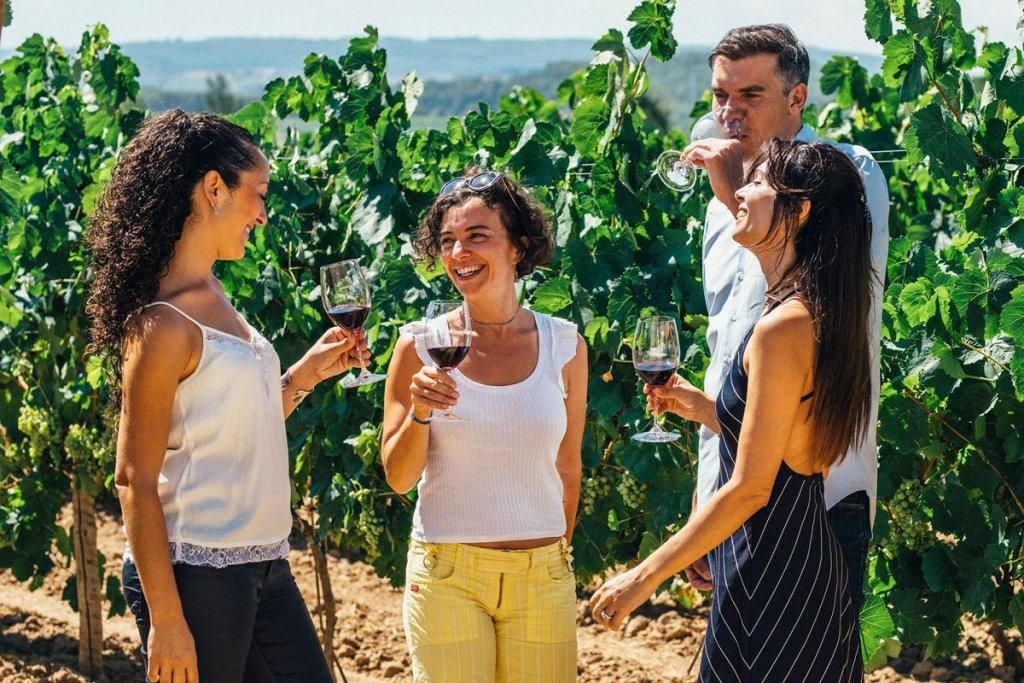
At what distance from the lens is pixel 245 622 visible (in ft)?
8.73

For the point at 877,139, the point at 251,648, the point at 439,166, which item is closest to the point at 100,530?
the point at 439,166

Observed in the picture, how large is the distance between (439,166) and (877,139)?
265 cm

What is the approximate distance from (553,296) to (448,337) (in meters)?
1.37

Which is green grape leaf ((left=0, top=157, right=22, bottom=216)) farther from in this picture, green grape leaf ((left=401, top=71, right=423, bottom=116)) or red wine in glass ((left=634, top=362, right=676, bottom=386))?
red wine in glass ((left=634, top=362, right=676, bottom=386))

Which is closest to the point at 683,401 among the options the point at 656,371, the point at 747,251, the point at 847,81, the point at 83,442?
the point at 656,371

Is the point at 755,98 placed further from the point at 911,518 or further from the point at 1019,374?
the point at 911,518

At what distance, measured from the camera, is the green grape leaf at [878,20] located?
382 centimetres

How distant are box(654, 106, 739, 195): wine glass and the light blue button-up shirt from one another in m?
0.16

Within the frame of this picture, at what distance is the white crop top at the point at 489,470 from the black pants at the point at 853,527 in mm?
585

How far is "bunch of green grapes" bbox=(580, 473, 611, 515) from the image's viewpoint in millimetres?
4156

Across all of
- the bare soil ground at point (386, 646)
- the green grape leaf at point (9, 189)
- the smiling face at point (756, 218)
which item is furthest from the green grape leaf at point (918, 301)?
the green grape leaf at point (9, 189)

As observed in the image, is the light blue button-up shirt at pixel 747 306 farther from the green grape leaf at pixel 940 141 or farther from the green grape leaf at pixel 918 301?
the green grape leaf at pixel 940 141

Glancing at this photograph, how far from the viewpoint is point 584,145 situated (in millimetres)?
4066

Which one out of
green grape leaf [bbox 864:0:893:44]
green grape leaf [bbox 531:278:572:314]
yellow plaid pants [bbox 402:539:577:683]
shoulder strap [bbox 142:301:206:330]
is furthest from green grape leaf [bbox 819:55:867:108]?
shoulder strap [bbox 142:301:206:330]
